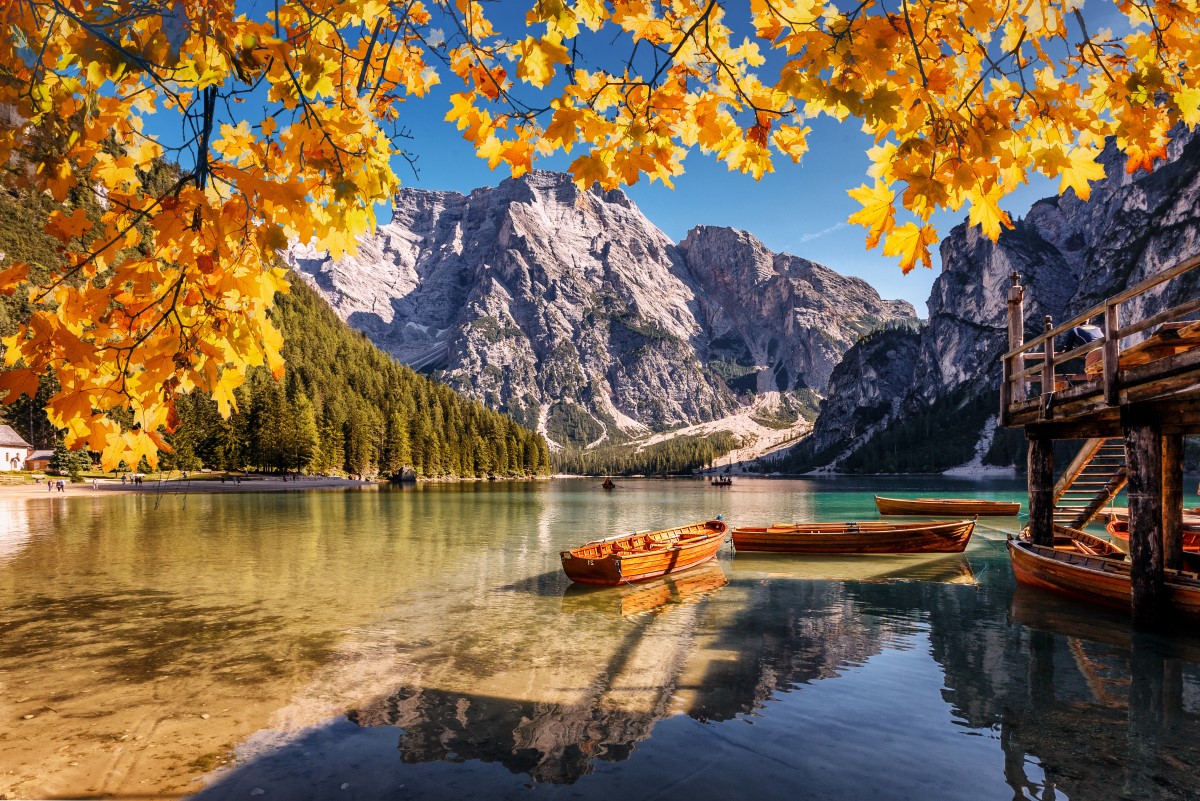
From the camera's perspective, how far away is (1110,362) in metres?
13.5

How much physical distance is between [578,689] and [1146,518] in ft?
40.7

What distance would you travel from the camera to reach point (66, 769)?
8.12 m

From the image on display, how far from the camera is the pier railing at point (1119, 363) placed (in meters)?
11.6

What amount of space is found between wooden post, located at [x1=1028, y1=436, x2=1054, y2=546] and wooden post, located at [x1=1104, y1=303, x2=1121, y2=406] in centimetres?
537

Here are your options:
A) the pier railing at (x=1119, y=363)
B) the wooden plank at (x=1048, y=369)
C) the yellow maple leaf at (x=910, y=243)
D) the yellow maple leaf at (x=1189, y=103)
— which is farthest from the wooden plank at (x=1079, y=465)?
the yellow maple leaf at (x=910, y=243)

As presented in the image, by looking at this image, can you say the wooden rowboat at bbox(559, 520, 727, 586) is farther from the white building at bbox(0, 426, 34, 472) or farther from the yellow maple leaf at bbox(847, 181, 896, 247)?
the white building at bbox(0, 426, 34, 472)

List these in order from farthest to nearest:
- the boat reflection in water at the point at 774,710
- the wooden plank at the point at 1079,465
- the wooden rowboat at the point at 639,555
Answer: the wooden rowboat at the point at 639,555, the wooden plank at the point at 1079,465, the boat reflection in water at the point at 774,710

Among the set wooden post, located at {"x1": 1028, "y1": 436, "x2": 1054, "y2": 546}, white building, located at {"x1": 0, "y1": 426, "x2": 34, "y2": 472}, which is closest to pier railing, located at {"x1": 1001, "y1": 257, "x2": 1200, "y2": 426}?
wooden post, located at {"x1": 1028, "y1": 436, "x2": 1054, "y2": 546}

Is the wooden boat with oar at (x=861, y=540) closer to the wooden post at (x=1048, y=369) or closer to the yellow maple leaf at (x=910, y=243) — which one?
the wooden post at (x=1048, y=369)

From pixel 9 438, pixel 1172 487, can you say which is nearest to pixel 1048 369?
pixel 1172 487

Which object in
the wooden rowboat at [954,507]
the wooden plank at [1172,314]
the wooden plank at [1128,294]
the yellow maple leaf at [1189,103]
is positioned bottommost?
the wooden rowboat at [954,507]

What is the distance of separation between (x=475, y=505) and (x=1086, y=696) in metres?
56.3

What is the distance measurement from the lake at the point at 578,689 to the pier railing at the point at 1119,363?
518 centimetres

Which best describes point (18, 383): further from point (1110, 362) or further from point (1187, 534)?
point (1187, 534)
